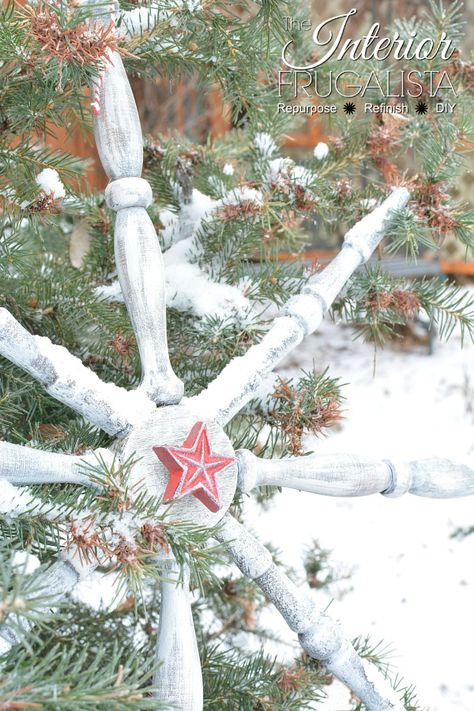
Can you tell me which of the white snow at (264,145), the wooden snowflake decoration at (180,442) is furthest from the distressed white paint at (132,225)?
the white snow at (264,145)

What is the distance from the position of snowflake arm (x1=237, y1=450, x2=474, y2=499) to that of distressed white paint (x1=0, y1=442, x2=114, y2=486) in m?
0.12

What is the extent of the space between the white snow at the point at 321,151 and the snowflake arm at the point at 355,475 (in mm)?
334

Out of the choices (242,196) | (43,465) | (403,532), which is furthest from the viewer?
(403,532)

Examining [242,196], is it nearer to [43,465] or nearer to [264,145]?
[264,145]

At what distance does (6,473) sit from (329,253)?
98.7 inches

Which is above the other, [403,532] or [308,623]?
[403,532]

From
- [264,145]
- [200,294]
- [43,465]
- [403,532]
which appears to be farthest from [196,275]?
[403,532]

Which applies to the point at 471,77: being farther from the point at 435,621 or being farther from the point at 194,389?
the point at 435,621

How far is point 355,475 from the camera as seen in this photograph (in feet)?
2.00

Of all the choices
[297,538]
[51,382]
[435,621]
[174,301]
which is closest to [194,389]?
[174,301]

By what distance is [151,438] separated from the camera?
0.52 m


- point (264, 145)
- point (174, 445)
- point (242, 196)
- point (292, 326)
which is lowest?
point (174, 445)

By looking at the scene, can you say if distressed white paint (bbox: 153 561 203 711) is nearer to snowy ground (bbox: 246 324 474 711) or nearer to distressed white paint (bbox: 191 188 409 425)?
distressed white paint (bbox: 191 188 409 425)

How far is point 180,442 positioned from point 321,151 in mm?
404
